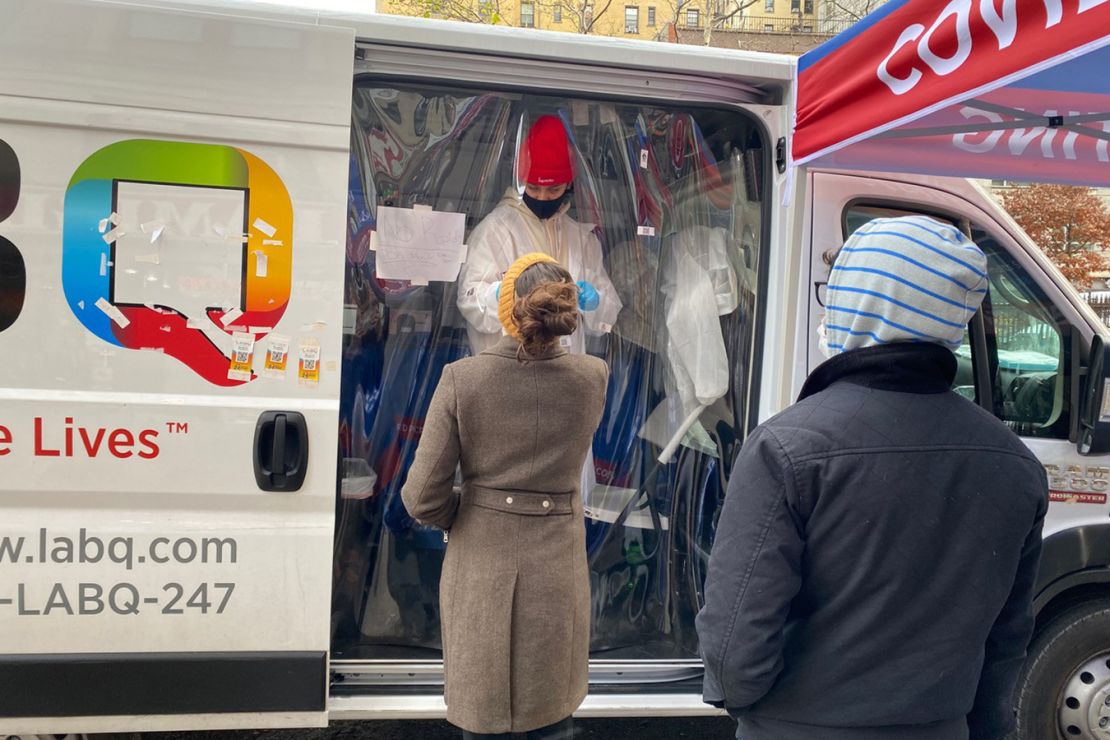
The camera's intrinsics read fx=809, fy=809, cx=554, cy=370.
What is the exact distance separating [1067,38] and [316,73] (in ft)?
5.99

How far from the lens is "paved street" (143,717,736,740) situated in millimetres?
3146

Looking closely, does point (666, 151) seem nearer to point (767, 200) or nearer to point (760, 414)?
point (767, 200)

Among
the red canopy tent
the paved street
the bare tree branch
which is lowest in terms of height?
the paved street

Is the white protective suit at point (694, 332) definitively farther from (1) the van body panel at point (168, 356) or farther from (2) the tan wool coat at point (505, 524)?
(1) the van body panel at point (168, 356)

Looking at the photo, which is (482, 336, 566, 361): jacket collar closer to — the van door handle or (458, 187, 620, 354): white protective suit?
the van door handle

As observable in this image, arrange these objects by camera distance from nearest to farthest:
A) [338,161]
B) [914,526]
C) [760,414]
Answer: [914,526] < [338,161] < [760,414]

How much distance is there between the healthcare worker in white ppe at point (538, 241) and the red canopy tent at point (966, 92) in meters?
0.97

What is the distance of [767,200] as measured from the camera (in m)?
2.79

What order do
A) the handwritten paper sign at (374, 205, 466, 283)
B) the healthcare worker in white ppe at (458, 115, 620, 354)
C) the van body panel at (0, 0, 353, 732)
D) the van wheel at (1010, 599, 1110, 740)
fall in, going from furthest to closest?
the healthcare worker in white ppe at (458, 115, 620, 354) → the handwritten paper sign at (374, 205, 466, 283) → the van wheel at (1010, 599, 1110, 740) → the van body panel at (0, 0, 353, 732)

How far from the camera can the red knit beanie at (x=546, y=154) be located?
3117mm

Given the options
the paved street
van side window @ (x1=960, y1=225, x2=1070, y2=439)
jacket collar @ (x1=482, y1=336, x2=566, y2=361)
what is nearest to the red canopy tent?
van side window @ (x1=960, y1=225, x2=1070, y2=439)

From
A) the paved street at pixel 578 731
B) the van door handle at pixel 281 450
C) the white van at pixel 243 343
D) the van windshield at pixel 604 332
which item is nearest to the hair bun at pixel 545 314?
the white van at pixel 243 343

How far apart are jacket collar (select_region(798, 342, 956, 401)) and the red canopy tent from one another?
655mm

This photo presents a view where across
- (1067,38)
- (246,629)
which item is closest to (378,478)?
(246,629)
